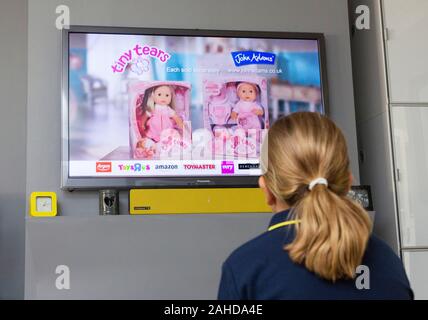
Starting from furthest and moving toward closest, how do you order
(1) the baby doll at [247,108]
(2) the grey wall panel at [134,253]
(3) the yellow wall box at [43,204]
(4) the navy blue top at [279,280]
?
(1) the baby doll at [247,108]
(3) the yellow wall box at [43,204]
(2) the grey wall panel at [134,253]
(4) the navy blue top at [279,280]

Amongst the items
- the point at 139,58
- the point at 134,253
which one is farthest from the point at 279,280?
the point at 139,58

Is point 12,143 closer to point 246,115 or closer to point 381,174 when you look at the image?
point 246,115

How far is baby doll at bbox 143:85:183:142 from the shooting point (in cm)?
279

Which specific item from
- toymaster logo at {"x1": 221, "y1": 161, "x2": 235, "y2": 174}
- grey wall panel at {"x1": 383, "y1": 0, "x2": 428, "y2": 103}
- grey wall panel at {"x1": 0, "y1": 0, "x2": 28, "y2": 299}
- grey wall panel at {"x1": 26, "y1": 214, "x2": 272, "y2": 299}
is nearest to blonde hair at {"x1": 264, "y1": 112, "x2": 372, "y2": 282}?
grey wall panel at {"x1": 26, "y1": 214, "x2": 272, "y2": 299}

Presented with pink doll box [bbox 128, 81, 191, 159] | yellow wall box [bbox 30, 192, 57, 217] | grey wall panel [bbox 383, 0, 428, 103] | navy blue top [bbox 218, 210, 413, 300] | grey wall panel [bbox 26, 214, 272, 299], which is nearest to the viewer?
navy blue top [bbox 218, 210, 413, 300]

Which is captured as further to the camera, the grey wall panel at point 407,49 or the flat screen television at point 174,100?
the grey wall panel at point 407,49

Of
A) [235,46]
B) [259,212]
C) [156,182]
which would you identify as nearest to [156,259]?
[156,182]

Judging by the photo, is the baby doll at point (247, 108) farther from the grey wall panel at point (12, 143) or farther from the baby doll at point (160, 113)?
the grey wall panel at point (12, 143)

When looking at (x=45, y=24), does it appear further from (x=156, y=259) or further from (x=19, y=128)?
(x=156, y=259)

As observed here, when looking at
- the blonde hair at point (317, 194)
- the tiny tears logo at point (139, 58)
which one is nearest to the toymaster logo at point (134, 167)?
the tiny tears logo at point (139, 58)

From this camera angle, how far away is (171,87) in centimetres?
Result: 285

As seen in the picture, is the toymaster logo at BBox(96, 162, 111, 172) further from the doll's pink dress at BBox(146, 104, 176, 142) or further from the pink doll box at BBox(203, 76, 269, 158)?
the pink doll box at BBox(203, 76, 269, 158)

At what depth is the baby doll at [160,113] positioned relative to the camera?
279cm

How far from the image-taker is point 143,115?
2795mm
